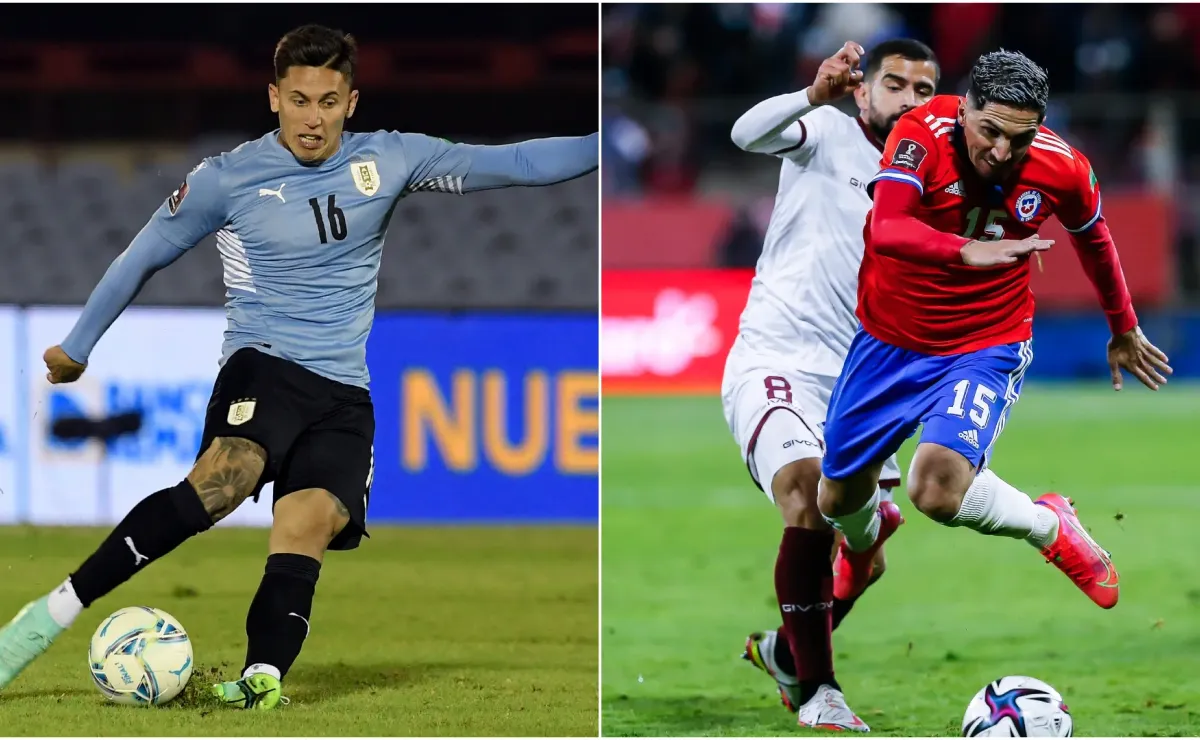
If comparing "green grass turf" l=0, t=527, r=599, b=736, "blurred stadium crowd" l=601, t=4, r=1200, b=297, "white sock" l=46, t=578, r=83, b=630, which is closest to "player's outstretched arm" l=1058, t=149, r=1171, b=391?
"green grass turf" l=0, t=527, r=599, b=736

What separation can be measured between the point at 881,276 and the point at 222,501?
185 cm

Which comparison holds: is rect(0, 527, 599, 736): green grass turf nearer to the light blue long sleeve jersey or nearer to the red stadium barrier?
the light blue long sleeve jersey

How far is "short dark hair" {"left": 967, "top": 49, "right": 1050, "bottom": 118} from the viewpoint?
4.02m

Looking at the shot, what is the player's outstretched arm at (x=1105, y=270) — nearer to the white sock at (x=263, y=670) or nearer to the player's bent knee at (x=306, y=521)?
the player's bent knee at (x=306, y=521)

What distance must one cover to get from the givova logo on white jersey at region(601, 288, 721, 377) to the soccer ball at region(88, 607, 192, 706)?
1043 cm

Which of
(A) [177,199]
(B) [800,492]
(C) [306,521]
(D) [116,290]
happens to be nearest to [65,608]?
(C) [306,521]

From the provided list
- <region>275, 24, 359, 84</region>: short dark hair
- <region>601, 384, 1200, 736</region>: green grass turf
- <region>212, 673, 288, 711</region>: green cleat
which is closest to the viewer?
<region>212, 673, 288, 711</region>: green cleat

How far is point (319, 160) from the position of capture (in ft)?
14.9

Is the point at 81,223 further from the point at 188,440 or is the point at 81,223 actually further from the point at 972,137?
the point at 972,137

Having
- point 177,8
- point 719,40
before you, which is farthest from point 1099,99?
point 177,8

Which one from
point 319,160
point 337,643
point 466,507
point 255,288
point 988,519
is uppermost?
point 319,160

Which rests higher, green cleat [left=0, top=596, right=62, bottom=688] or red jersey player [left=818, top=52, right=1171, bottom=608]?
red jersey player [left=818, top=52, right=1171, bottom=608]

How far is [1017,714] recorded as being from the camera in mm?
4262

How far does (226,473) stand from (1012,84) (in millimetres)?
2210
